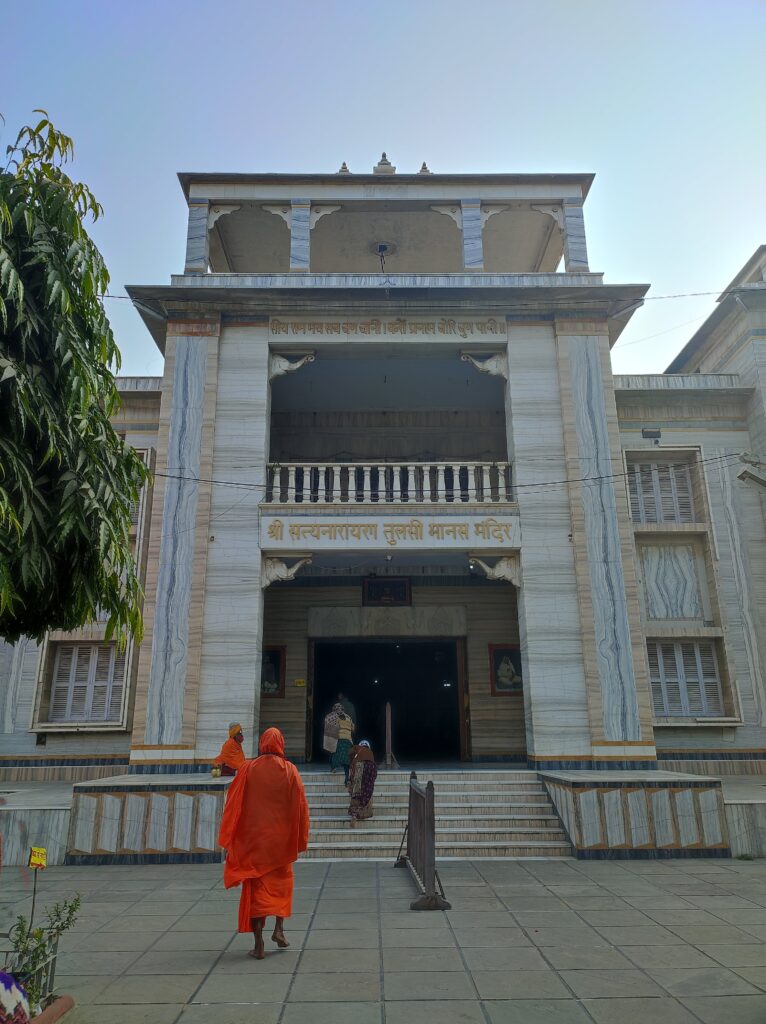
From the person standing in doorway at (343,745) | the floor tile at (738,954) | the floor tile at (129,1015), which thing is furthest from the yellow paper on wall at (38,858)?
the person standing in doorway at (343,745)

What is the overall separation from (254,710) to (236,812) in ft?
19.1

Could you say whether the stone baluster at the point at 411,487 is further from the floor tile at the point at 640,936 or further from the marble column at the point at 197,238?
the floor tile at the point at 640,936

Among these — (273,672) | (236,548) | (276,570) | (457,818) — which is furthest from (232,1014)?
(273,672)

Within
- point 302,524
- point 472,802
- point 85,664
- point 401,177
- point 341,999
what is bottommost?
point 341,999

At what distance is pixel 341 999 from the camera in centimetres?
436

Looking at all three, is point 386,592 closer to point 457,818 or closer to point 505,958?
point 457,818

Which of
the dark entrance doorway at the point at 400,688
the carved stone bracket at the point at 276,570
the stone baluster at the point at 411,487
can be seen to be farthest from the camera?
the dark entrance doorway at the point at 400,688

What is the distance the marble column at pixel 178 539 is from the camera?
1100cm

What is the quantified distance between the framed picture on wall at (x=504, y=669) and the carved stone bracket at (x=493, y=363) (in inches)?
216

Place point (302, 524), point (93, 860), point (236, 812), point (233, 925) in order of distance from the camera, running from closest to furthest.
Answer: point (236, 812), point (233, 925), point (93, 860), point (302, 524)

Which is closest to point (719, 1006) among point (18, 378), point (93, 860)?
point (18, 378)

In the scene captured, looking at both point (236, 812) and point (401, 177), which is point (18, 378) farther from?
point (401, 177)

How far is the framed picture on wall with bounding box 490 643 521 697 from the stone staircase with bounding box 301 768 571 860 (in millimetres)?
3661

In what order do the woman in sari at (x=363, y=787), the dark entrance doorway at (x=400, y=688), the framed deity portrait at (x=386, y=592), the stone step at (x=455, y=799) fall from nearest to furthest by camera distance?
the woman in sari at (x=363, y=787) → the stone step at (x=455, y=799) → the framed deity portrait at (x=386, y=592) → the dark entrance doorway at (x=400, y=688)
